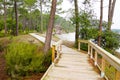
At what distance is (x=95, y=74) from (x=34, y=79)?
7.71ft

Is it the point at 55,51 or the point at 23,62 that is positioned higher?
the point at 55,51

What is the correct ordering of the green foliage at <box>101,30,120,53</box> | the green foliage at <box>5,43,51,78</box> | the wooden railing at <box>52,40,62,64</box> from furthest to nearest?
the green foliage at <box>101,30,120,53</box>
the wooden railing at <box>52,40,62,64</box>
the green foliage at <box>5,43,51,78</box>

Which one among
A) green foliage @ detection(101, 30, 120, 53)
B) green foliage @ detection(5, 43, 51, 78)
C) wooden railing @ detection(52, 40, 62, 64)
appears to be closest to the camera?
green foliage @ detection(5, 43, 51, 78)

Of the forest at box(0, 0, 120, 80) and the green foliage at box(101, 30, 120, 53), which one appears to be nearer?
the forest at box(0, 0, 120, 80)

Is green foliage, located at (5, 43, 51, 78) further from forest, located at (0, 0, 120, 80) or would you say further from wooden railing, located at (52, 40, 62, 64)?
wooden railing, located at (52, 40, 62, 64)

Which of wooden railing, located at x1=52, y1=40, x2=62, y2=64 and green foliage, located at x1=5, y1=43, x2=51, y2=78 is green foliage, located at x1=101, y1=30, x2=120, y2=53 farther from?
green foliage, located at x1=5, y1=43, x2=51, y2=78

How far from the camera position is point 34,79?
24.2ft

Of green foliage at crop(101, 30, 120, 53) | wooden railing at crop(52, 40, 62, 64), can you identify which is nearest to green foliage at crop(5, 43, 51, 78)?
wooden railing at crop(52, 40, 62, 64)

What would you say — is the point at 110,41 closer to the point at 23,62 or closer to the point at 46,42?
the point at 46,42

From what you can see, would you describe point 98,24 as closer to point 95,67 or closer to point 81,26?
point 81,26

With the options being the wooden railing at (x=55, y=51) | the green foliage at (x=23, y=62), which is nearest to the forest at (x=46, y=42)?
the green foliage at (x=23, y=62)

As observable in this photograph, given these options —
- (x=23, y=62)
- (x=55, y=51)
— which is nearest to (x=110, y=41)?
(x=55, y=51)

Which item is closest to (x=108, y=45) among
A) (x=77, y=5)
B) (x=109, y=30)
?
(x=109, y=30)

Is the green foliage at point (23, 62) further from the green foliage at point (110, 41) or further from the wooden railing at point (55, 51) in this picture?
the green foliage at point (110, 41)
